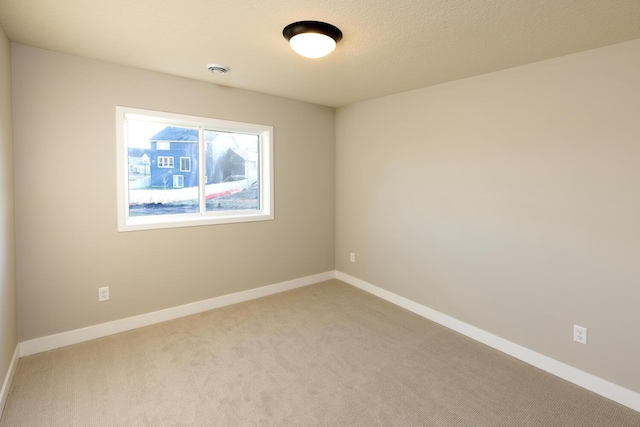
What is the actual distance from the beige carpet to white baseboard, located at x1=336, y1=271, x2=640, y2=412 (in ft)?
0.22

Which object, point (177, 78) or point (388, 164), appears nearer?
point (177, 78)

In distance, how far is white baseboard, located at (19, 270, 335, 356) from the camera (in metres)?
2.59

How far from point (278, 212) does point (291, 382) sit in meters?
2.07

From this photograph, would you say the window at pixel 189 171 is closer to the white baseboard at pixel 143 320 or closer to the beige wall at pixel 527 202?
the white baseboard at pixel 143 320

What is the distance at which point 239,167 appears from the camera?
378cm

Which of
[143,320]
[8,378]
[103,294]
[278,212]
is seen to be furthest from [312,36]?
[8,378]

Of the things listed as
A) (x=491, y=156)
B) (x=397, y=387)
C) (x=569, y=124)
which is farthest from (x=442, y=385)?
(x=569, y=124)

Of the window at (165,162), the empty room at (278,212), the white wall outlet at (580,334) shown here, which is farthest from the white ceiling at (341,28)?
the white wall outlet at (580,334)

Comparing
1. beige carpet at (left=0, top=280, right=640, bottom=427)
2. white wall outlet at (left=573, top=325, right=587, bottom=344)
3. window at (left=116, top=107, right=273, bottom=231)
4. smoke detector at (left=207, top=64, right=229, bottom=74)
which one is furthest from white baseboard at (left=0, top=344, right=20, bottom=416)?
white wall outlet at (left=573, top=325, right=587, bottom=344)

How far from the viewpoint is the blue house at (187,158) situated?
3.20 meters

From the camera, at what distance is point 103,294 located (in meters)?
2.83

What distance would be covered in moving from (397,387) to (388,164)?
2.30 meters

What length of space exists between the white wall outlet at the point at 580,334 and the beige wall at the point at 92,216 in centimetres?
295

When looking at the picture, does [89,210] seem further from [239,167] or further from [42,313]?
[239,167]
